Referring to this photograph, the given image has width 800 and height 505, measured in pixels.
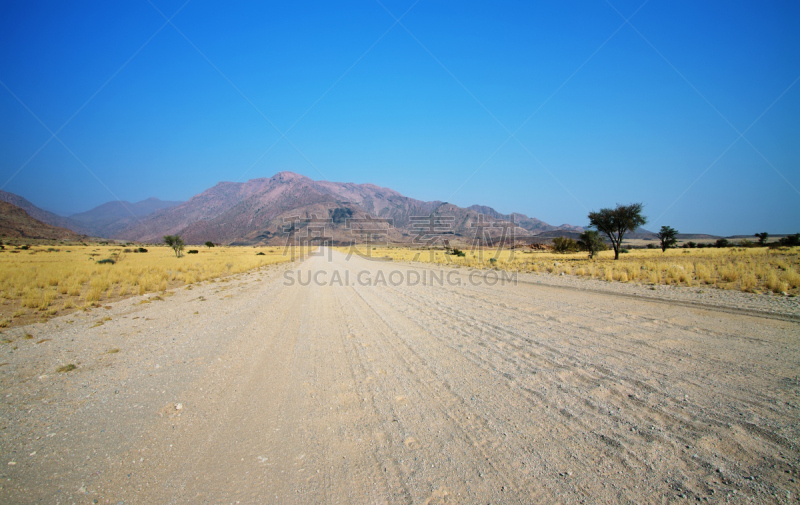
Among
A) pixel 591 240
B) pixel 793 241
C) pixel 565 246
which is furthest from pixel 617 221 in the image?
pixel 793 241

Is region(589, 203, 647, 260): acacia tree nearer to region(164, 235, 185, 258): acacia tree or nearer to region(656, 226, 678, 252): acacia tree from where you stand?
region(656, 226, 678, 252): acacia tree

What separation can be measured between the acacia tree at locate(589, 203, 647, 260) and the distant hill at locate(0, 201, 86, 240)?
468ft

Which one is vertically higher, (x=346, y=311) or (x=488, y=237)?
(x=488, y=237)

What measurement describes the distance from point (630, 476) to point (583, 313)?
6826 mm

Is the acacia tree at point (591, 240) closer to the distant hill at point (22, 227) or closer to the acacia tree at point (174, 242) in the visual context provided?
the acacia tree at point (174, 242)

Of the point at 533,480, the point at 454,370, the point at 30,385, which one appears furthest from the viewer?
the point at 454,370

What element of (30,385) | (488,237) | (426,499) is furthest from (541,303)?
(488,237)

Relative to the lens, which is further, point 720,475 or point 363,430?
point 363,430

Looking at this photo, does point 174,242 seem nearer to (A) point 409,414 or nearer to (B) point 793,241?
(A) point 409,414

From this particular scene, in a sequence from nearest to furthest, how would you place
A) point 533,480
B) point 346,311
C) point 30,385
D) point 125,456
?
point 533,480 < point 125,456 < point 30,385 < point 346,311

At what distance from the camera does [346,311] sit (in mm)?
9867

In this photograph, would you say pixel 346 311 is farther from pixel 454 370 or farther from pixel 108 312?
pixel 108 312

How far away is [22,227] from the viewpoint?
344 feet

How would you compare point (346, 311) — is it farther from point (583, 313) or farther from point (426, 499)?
point (426, 499)
